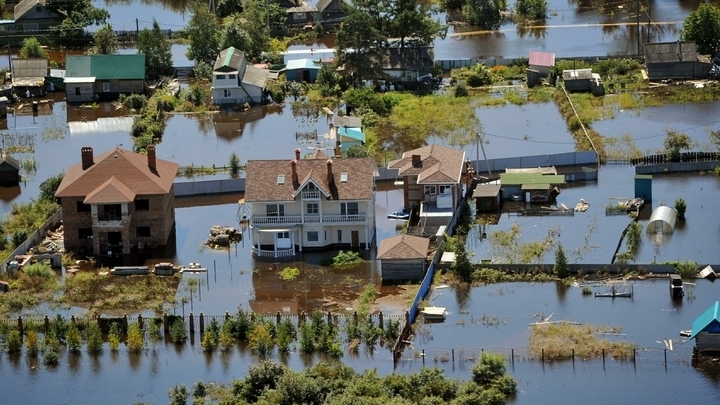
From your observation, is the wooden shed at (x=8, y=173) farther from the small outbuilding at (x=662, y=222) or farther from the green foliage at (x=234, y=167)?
the small outbuilding at (x=662, y=222)

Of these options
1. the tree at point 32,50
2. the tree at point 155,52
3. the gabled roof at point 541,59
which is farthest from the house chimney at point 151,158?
the tree at point 32,50

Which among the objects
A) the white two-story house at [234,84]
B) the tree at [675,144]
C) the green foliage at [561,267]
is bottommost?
the green foliage at [561,267]

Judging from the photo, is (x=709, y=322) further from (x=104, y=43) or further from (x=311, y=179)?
(x=104, y=43)

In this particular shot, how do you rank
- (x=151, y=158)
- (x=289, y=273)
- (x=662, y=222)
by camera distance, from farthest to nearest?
1. (x=151, y=158)
2. (x=662, y=222)
3. (x=289, y=273)

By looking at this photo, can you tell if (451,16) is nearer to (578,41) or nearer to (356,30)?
(578,41)

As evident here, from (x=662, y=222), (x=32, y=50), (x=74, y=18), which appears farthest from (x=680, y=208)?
(x=74, y=18)

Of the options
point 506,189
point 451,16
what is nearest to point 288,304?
point 506,189
